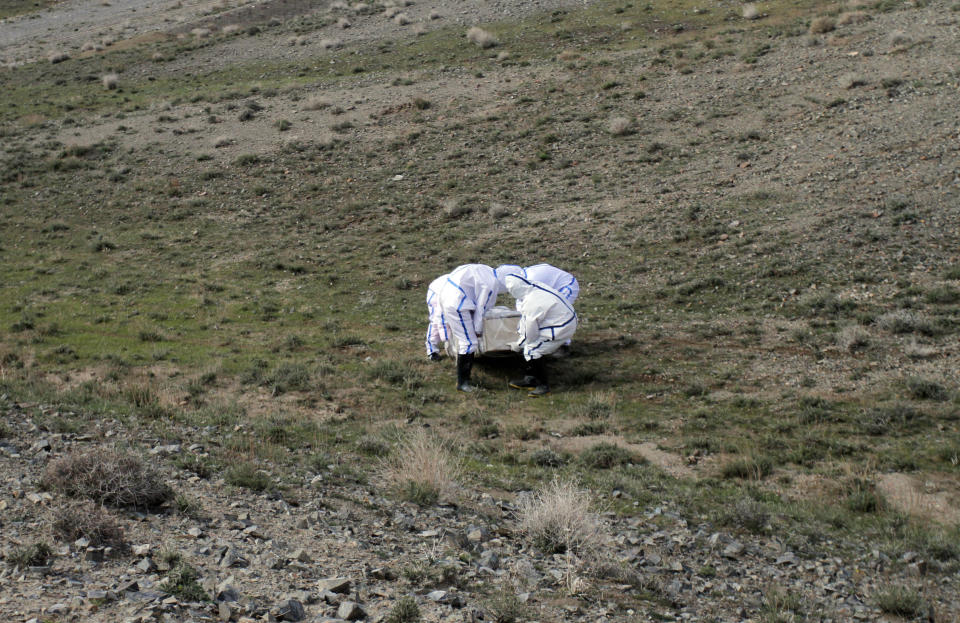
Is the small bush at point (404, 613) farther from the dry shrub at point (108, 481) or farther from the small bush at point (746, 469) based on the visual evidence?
the small bush at point (746, 469)

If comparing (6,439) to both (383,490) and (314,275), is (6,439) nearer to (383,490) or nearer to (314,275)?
(383,490)

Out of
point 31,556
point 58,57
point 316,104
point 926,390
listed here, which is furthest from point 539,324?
point 58,57

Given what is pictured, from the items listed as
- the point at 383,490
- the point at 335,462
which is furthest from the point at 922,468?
the point at 335,462

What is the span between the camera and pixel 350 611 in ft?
16.8

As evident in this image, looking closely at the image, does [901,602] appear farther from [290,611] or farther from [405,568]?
[290,611]

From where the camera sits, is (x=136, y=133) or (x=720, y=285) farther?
(x=136, y=133)

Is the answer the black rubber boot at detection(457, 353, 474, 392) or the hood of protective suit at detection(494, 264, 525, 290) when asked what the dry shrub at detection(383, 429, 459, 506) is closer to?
the black rubber boot at detection(457, 353, 474, 392)

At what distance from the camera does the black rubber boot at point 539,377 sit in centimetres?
1177

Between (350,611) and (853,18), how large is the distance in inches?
1257

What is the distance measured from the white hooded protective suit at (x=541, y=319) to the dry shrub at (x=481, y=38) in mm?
27939

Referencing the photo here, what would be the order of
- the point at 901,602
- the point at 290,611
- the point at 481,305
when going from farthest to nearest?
1. the point at 481,305
2. the point at 901,602
3. the point at 290,611

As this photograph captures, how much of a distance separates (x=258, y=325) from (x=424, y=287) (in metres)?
3.91

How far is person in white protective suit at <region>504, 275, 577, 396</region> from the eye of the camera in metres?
11.8

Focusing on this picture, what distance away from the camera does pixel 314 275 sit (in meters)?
19.6
